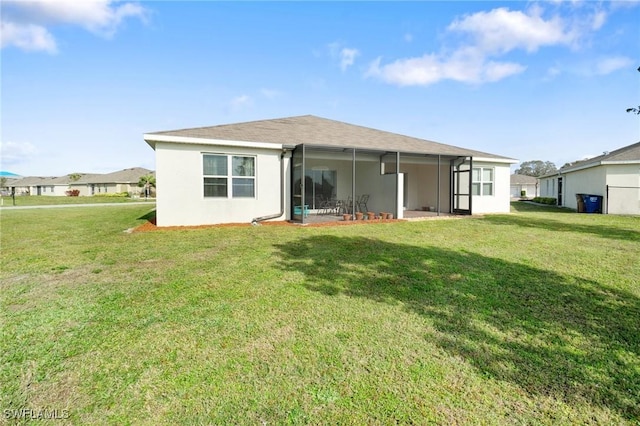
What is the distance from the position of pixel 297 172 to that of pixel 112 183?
5008cm

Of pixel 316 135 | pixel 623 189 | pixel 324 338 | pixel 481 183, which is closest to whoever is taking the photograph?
pixel 324 338

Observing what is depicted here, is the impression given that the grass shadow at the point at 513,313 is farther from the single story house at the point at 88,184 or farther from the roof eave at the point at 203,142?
the single story house at the point at 88,184

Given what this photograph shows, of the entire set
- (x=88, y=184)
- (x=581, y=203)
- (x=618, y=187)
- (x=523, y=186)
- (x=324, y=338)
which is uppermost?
(x=88, y=184)

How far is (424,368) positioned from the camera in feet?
8.81

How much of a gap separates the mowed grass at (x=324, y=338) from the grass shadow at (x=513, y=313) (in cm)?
2

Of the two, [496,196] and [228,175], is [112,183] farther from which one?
[496,196]

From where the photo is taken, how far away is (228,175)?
1155 centimetres

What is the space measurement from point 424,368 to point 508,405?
643mm

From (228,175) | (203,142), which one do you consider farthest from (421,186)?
(203,142)

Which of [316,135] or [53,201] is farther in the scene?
[53,201]

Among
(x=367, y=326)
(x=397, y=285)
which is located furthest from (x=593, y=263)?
(x=367, y=326)

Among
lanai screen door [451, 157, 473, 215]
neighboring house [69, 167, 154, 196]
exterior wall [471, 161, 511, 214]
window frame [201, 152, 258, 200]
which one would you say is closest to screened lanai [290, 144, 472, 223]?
lanai screen door [451, 157, 473, 215]

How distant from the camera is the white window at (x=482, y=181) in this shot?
1656 centimetres

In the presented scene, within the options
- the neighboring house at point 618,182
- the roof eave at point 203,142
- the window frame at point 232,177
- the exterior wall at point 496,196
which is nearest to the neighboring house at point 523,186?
the neighboring house at point 618,182
